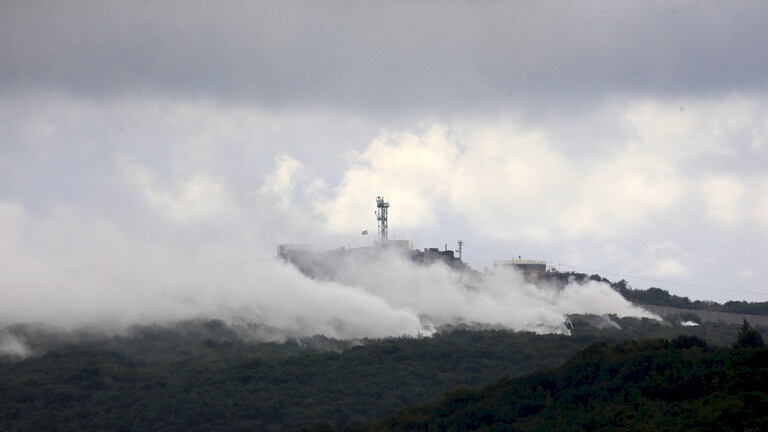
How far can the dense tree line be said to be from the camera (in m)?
102

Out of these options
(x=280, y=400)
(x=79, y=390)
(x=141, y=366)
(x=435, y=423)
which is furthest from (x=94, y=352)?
(x=435, y=423)

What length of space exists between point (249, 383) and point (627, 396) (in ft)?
217

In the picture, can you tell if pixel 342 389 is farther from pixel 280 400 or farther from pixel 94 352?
pixel 94 352

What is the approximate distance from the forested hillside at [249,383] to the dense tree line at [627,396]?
27110 mm

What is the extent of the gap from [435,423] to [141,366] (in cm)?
7051

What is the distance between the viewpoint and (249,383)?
17450cm

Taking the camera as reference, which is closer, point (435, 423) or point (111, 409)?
point (435, 423)

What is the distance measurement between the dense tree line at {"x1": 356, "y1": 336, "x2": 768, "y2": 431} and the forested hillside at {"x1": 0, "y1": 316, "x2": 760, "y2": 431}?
27110 mm

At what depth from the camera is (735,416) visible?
95.0 m

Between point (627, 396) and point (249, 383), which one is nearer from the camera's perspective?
point (627, 396)

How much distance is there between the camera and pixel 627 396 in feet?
388

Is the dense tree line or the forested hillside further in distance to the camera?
the forested hillside

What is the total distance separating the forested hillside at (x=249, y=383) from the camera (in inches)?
6289

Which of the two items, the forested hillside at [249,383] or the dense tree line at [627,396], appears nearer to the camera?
the dense tree line at [627,396]
